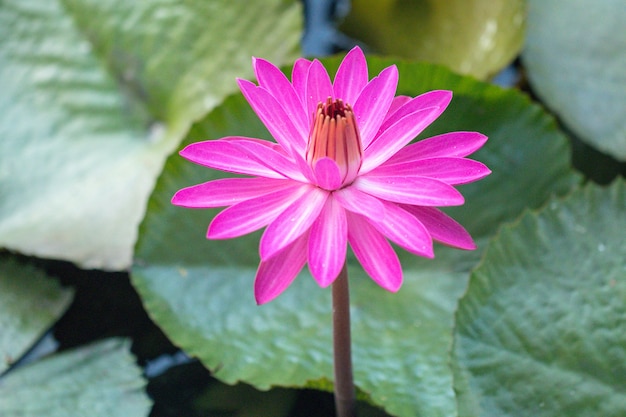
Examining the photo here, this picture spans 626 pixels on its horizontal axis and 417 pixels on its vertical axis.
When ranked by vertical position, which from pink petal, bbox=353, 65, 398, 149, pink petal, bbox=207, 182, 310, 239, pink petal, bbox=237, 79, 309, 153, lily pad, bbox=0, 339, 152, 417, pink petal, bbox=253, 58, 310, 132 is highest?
pink petal, bbox=353, 65, 398, 149

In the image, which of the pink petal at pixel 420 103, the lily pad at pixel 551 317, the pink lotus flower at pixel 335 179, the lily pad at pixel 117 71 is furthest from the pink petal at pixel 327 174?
the lily pad at pixel 117 71

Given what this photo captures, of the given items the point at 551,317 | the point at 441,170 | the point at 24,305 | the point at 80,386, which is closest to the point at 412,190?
the point at 441,170

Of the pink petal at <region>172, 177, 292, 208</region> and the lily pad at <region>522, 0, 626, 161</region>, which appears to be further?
the lily pad at <region>522, 0, 626, 161</region>

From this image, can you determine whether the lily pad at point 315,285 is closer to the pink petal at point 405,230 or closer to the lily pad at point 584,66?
the lily pad at point 584,66

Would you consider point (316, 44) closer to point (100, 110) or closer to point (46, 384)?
point (100, 110)

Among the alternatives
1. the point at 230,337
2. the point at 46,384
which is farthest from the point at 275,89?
the point at 46,384

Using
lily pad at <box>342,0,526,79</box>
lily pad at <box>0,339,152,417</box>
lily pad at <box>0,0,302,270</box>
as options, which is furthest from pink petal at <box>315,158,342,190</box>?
lily pad at <box>342,0,526,79</box>

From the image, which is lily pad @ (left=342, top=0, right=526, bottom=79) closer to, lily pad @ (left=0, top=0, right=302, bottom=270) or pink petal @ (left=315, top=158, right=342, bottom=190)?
lily pad @ (left=0, top=0, right=302, bottom=270)
